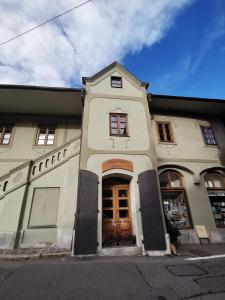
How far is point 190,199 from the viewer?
30.0ft

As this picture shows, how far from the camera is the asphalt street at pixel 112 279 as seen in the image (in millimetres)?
3377

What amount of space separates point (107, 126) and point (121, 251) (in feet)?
18.2

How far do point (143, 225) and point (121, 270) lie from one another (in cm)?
223

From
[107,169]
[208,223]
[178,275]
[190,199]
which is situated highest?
[107,169]

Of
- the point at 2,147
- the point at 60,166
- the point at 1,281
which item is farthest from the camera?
the point at 2,147

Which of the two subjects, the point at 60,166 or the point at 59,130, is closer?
the point at 60,166

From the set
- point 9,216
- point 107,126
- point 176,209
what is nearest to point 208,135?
point 176,209

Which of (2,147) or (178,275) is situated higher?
(2,147)

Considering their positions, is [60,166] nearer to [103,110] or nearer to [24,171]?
[24,171]

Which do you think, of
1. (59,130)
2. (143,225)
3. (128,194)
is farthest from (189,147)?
(59,130)

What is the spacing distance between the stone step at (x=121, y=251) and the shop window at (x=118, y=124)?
5023mm

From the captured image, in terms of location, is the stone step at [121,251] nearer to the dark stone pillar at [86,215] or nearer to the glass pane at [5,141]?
the dark stone pillar at [86,215]

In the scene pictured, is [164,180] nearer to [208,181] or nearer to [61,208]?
[208,181]

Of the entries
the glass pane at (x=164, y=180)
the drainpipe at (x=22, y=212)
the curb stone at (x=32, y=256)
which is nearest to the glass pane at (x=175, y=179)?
the glass pane at (x=164, y=180)
